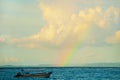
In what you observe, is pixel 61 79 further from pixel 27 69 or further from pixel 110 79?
pixel 27 69

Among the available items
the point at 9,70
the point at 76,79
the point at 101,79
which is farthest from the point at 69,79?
the point at 9,70

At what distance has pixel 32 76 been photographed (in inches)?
1531

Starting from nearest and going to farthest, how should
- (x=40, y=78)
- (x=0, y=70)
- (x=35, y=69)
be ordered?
1. (x=40, y=78)
2. (x=0, y=70)
3. (x=35, y=69)

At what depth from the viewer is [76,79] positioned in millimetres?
37781

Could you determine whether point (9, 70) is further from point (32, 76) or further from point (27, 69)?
point (32, 76)

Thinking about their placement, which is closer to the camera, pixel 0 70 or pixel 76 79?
pixel 76 79

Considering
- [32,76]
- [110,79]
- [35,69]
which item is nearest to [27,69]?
[35,69]

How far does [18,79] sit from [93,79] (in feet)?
Answer: 22.8

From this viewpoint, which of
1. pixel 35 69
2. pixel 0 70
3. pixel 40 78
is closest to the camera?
pixel 40 78

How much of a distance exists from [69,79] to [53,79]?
1.47 metres

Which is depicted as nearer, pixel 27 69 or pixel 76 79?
pixel 76 79

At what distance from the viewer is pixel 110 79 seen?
124 ft

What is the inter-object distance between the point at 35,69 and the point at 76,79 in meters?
19.6

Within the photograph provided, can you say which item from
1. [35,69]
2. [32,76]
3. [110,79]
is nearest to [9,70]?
[35,69]
